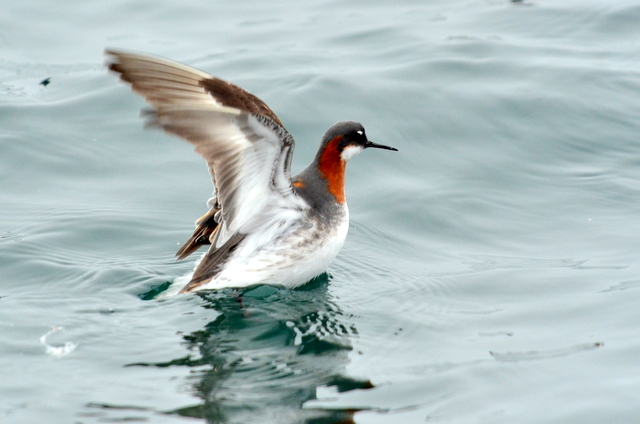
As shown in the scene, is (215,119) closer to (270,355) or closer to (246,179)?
(246,179)

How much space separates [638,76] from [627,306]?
5.47 meters

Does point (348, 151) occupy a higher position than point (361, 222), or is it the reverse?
point (348, 151)

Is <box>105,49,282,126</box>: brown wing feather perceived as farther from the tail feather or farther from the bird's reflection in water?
the bird's reflection in water

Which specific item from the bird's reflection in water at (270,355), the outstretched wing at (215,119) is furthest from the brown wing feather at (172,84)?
the bird's reflection in water at (270,355)

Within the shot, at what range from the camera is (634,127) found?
10.1 meters

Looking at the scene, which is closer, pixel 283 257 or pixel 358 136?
pixel 283 257

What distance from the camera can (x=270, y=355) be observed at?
585 centimetres

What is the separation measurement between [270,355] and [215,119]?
166 centimetres

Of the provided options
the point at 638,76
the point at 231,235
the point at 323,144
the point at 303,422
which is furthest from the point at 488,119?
the point at 303,422

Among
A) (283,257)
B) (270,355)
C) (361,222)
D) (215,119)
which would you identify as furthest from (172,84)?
(361,222)

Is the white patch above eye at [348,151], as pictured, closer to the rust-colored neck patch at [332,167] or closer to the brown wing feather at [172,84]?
the rust-colored neck patch at [332,167]

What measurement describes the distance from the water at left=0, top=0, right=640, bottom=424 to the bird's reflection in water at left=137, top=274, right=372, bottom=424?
0.8 inches

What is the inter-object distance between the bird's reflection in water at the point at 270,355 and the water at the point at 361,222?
0.02 m

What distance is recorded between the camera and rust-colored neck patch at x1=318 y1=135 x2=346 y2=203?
7.17m
